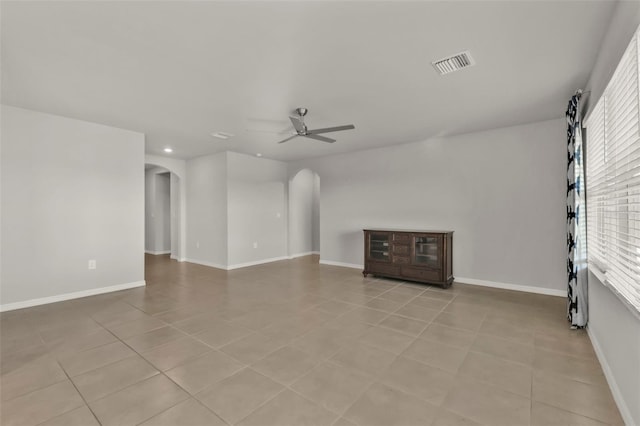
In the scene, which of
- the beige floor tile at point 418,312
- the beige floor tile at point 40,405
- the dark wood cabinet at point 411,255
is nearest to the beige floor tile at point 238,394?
the beige floor tile at point 40,405

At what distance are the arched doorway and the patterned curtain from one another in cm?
547

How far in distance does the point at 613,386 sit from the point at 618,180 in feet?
4.57

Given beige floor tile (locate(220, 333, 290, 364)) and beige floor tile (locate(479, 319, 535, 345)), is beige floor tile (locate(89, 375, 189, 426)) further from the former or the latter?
beige floor tile (locate(479, 319, 535, 345))

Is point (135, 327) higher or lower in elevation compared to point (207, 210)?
lower

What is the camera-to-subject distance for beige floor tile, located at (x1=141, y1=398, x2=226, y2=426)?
5.63ft

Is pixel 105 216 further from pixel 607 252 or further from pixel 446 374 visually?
pixel 607 252

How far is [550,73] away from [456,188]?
2446 mm

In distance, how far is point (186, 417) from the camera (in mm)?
1769

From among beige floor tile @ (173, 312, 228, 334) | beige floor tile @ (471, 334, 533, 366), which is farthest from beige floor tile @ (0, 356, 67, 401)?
beige floor tile @ (471, 334, 533, 366)

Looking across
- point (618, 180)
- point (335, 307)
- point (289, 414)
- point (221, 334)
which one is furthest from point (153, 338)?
point (618, 180)

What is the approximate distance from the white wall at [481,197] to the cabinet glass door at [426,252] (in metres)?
0.53

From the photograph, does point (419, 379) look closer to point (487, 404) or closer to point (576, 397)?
point (487, 404)

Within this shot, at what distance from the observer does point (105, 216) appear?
4551mm

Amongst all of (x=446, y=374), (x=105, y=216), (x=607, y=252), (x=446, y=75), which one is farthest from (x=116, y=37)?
(x=607, y=252)
